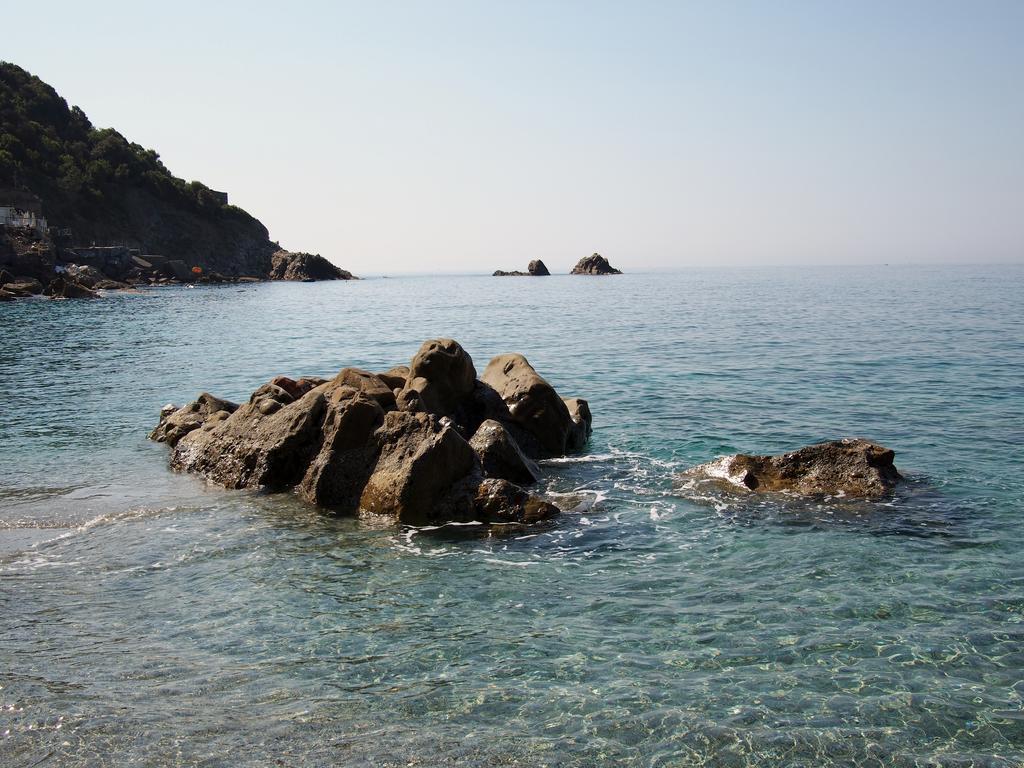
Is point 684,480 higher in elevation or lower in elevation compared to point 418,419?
lower

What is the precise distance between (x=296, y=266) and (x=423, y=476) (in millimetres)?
148806

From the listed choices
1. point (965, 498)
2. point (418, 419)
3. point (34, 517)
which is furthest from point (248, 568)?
point (965, 498)

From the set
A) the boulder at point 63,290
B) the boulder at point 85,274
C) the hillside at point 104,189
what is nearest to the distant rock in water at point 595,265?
the hillside at point 104,189

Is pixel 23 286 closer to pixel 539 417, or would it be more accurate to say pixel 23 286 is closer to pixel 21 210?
pixel 21 210

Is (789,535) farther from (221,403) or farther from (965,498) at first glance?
(221,403)

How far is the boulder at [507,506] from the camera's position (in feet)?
46.1

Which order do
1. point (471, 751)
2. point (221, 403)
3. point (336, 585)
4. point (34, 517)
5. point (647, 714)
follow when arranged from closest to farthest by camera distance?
point (471, 751), point (647, 714), point (336, 585), point (34, 517), point (221, 403)

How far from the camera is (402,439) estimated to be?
602 inches

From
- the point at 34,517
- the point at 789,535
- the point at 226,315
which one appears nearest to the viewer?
the point at 789,535

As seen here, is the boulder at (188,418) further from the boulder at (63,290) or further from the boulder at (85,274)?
the boulder at (85,274)

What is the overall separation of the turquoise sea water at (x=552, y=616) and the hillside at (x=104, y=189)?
112497 millimetres

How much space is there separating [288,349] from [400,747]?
38.8m

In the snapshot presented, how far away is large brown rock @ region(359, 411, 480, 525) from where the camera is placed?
Answer: 1418 cm

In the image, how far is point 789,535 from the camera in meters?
13.0
